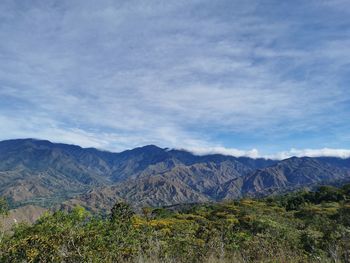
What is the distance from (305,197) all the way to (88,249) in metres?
97.5

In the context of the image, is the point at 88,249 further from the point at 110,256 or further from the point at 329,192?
the point at 329,192

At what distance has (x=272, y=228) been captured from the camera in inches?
1554

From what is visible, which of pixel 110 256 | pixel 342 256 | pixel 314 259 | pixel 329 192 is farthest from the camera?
pixel 329 192

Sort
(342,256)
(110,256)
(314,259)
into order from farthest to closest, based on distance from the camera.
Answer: (342,256) < (314,259) < (110,256)

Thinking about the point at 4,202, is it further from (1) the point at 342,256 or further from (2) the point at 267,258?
(1) the point at 342,256

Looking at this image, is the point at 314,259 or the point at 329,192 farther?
the point at 329,192

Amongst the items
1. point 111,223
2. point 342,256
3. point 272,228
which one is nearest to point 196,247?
point 111,223

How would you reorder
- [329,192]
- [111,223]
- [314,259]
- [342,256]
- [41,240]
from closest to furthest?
[41,240], [314,259], [342,256], [111,223], [329,192]

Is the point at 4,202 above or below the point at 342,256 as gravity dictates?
above

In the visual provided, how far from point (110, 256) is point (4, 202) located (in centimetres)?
649

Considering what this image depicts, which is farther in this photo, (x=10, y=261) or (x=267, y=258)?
(x=267, y=258)

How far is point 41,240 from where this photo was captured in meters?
8.01

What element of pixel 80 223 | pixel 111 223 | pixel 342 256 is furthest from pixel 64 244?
pixel 342 256

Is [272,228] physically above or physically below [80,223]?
below
